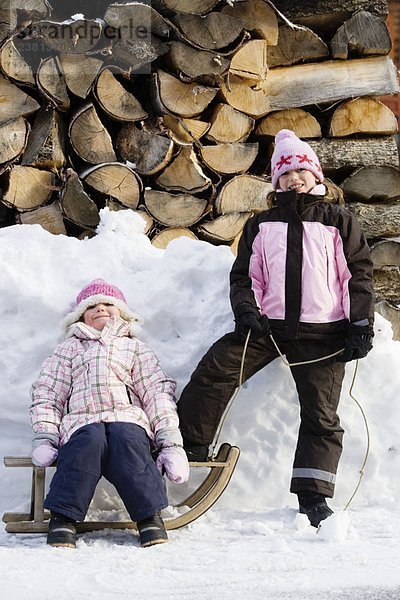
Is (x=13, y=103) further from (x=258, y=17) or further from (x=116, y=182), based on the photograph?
(x=258, y=17)

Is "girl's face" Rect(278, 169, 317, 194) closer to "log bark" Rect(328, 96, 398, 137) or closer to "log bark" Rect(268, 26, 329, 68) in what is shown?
"log bark" Rect(328, 96, 398, 137)

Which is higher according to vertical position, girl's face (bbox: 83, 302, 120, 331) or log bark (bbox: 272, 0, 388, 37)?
log bark (bbox: 272, 0, 388, 37)

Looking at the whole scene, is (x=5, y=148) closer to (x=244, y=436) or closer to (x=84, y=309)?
(x=84, y=309)

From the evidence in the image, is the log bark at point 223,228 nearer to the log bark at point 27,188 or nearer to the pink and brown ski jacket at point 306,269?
the log bark at point 27,188

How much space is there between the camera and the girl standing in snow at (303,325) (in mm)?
3352

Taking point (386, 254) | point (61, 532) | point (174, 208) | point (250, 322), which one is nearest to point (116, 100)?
point (174, 208)

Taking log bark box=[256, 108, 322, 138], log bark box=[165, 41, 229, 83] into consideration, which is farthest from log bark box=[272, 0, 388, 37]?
log bark box=[165, 41, 229, 83]

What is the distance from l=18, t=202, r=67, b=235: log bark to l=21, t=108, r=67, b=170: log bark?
0.24 metres

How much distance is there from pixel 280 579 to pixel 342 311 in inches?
Result: 51.2

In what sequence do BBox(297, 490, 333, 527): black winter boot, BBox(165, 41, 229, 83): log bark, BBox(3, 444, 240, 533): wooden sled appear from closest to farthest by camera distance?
1. BBox(3, 444, 240, 533): wooden sled
2. BBox(297, 490, 333, 527): black winter boot
3. BBox(165, 41, 229, 83): log bark

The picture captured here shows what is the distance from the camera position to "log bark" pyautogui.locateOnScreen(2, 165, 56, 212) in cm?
471

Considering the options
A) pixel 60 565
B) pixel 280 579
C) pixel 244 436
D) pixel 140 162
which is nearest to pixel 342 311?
pixel 244 436

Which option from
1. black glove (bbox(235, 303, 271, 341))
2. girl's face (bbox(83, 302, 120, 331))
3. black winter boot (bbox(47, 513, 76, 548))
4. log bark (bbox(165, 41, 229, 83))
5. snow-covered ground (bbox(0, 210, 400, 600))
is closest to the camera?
snow-covered ground (bbox(0, 210, 400, 600))

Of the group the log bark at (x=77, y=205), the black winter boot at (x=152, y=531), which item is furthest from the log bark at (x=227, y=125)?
the black winter boot at (x=152, y=531)
